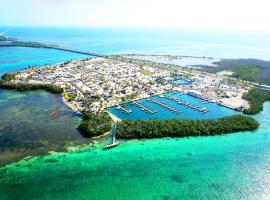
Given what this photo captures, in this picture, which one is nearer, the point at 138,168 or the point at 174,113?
the point at 138,168

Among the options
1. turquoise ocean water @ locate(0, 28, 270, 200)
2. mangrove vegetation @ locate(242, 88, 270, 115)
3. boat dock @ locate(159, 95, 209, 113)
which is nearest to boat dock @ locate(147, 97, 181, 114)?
boat dock @ locate(159, 95, 209, 113)

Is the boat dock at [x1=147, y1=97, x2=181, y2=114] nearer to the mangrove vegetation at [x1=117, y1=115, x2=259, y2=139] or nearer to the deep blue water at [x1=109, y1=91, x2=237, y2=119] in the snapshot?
the deep blue water at [x1=109, y1=91, x2=237, y2=119]

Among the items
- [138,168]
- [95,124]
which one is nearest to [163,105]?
[95,124]

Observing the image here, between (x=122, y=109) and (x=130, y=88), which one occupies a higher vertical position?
(x=130, y=88)

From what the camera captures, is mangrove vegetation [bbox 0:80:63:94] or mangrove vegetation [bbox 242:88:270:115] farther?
mangrove vegetation [bbox 0:80:63:94]

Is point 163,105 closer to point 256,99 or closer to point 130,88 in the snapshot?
point 130,88

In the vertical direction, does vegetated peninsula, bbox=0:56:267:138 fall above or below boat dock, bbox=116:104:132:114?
above

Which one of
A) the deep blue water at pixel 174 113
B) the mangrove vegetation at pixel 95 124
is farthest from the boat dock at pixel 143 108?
the mangrove vegetation at pixel 95 124

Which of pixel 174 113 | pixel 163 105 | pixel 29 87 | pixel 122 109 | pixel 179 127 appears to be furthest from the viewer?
pixel 29 87

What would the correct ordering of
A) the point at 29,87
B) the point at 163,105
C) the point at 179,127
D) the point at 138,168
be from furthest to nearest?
the point at 29,87, the point at 163,105, the point at 179,127, the point at 138,168
